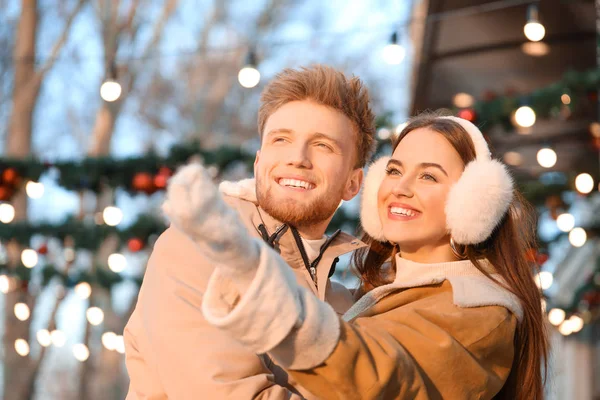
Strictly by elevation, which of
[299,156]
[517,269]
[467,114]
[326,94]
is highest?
[326,94]

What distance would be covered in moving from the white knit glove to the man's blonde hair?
1479 mm

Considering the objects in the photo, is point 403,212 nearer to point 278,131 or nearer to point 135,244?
point 278,131

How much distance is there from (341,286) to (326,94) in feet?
2.92

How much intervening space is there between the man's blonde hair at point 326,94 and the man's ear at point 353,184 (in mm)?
35

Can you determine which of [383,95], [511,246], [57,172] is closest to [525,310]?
[511,246]

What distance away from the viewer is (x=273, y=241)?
352 cm

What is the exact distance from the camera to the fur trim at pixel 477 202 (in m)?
3.43

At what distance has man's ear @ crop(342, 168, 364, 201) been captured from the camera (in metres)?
3.91

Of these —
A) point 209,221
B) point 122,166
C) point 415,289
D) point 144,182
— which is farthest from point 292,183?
point 122,166

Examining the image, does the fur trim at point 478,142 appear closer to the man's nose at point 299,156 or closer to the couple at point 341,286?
the couple at point 341,286

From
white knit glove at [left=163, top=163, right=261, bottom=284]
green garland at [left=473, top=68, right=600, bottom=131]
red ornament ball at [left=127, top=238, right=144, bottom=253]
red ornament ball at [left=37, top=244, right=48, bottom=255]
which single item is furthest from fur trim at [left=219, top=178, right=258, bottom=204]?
red ornament ball at [left=37, top=244, right=48, bottom=255]

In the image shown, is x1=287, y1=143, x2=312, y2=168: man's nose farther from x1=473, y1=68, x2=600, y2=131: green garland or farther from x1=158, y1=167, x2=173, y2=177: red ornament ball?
x1=158, y1=167, x2=173, y2=177: red ornament ball

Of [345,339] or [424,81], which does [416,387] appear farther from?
[424,81]

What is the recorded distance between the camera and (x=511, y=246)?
368 centimetres
